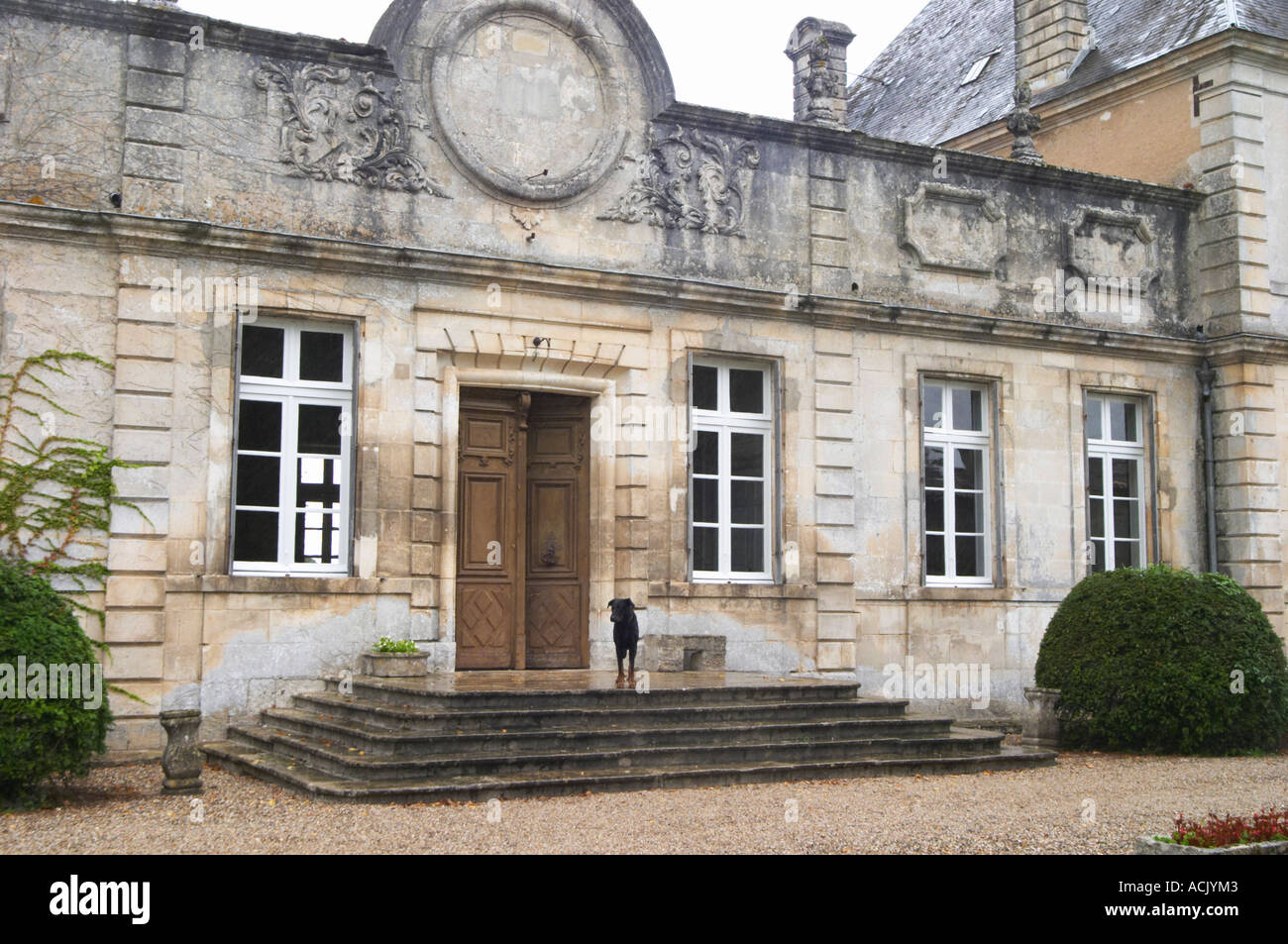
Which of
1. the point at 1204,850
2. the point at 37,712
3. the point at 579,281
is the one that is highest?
the point at 579,281

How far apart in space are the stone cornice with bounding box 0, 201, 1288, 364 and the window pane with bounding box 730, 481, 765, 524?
1453 mm

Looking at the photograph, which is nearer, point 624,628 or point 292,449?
point 624,628

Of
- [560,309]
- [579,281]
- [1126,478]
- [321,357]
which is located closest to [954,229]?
[1126,478]

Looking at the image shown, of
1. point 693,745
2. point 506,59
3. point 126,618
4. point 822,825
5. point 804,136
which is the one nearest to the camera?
point 822,825

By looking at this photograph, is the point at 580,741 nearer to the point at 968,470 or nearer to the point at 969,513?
the point at 969,513

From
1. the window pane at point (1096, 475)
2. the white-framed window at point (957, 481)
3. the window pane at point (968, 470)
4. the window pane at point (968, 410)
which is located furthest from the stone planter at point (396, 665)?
the window pane at point (1096, 475)

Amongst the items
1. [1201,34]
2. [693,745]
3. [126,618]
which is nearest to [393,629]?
[126,618]

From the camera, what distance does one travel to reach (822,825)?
23.5 ft

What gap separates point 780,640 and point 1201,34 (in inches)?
313

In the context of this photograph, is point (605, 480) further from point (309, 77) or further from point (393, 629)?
point (309, 77)

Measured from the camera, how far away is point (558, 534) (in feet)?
37.6

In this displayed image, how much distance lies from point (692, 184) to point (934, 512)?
377cm

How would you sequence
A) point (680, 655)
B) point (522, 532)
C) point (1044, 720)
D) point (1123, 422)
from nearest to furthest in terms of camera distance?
point (680, 655), point (1044, 720), point (522, 532), point (1123, 422)

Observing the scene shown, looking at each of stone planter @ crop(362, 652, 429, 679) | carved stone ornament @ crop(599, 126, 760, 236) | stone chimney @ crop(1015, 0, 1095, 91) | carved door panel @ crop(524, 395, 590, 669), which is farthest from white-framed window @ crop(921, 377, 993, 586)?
stone chimney @ crop(1015, 0, 1095, 91)
